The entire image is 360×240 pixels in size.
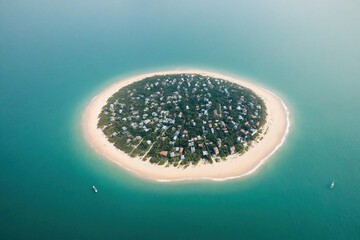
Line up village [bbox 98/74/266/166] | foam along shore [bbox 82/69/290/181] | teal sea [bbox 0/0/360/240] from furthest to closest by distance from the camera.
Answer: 1. village [bbox 98/74/266/166]
2. foam along shore [bbox 82/69/290/181]
3. teal sea [bbox 0/0/360/240]

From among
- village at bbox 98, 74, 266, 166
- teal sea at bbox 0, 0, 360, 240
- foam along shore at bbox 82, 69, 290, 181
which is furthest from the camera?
village at bbox 98, 74, 266, 166

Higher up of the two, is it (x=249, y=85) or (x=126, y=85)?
(x=249, y=85)

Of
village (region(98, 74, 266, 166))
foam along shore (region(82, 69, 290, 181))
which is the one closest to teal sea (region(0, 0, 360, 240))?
foam along shore (region(82, 69, 290, 181))

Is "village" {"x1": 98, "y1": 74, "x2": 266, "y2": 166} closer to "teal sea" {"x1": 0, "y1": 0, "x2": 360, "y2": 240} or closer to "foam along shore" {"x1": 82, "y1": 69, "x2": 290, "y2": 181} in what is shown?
"foam along shore" {"x1": 82, "y1": 69, "x2": 290, "y2": 181}
